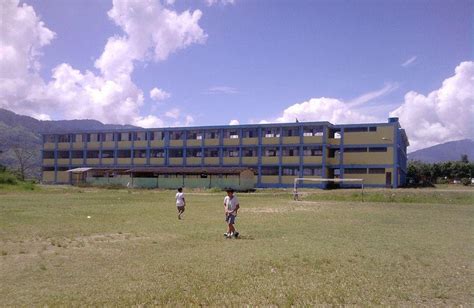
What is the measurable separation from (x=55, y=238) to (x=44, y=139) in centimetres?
7950

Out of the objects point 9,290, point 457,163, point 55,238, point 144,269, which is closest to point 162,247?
point 144,269

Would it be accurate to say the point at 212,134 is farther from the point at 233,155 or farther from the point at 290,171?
the point at 290,171

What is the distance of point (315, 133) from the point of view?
69.1m

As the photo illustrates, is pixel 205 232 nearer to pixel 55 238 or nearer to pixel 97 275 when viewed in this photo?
pixel 55 238

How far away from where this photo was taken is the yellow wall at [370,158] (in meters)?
64.5

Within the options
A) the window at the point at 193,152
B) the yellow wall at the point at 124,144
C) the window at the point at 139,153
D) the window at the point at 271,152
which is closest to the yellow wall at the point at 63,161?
the yellow wall at the point at 124,144

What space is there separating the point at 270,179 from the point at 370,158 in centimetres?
1577

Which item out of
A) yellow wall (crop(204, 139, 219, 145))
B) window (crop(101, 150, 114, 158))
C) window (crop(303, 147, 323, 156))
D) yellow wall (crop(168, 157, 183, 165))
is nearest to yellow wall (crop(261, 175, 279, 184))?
window (crop(303, 147, 323, 156))

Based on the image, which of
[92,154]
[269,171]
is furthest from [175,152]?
[269,171]

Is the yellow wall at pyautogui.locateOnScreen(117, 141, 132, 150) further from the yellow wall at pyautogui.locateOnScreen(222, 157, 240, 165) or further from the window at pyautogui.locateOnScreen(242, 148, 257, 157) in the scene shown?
the window at pyautogui.locateOnScreen(242, 148, 257, 157)

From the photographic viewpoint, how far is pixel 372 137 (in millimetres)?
65938

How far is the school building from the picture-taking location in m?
65.8

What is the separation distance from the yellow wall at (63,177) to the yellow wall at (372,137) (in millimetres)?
52059

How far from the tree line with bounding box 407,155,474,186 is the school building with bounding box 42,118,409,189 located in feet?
103
